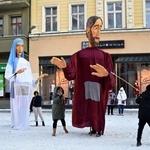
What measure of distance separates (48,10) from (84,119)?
55.0 feet

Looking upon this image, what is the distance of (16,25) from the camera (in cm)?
2589

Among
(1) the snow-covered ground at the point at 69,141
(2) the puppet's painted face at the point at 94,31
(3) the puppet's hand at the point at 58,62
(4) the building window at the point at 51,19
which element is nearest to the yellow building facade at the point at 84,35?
(4) the building window at the point at 51,19

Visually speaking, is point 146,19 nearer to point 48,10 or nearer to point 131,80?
point 131,80

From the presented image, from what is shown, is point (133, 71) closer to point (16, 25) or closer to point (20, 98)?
point (16, 25)

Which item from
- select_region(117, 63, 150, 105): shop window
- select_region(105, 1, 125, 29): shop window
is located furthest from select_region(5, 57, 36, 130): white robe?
select_region(105, 1, 125, 29): shop window

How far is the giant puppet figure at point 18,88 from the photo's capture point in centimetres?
1129

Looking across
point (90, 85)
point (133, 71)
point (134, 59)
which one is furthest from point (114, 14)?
point (90, 85)

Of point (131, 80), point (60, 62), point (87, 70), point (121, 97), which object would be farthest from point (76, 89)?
point (131, 80)

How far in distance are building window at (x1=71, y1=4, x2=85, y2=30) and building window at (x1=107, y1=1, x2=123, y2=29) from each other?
1814 mm

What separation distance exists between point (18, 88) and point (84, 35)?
1336 centimetres

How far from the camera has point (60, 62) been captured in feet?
28.7

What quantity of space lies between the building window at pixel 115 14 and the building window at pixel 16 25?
21.2ft

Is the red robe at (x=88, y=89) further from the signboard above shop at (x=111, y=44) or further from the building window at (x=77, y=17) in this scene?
the building window at (x=77, y=17)

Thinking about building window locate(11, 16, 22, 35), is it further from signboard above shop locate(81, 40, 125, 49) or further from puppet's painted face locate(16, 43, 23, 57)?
puppet's painted face locate(16, 43, 23, 57)
